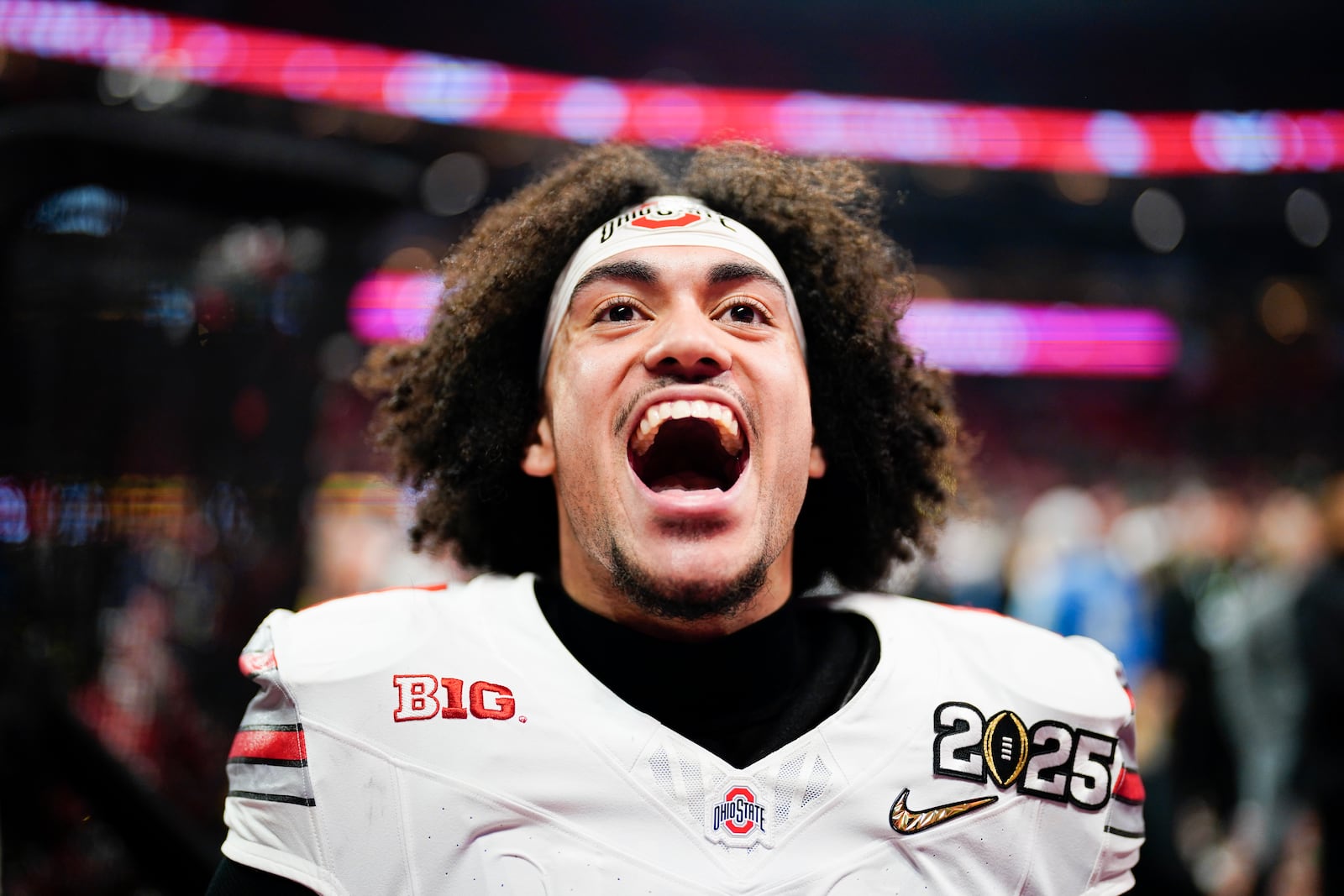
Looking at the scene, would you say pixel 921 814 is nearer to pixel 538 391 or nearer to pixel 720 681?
pixel 720 681

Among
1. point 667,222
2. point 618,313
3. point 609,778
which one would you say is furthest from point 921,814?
point 667,222

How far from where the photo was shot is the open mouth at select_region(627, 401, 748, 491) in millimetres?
1571

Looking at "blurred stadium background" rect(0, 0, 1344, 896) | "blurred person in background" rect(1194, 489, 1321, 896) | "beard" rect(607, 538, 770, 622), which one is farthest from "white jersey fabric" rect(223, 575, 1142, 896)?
"blurred person in background" rect(1194, 489, 1321, 896)

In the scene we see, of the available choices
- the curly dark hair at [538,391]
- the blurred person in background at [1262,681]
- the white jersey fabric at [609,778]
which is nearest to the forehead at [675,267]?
the curly dark hair at [538,391]

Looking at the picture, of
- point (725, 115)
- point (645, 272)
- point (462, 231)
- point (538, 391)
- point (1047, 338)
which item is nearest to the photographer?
point (645, 272)

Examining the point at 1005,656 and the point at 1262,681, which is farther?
the point at 1262,681

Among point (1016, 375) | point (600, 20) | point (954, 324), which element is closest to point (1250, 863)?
point (600, 20)

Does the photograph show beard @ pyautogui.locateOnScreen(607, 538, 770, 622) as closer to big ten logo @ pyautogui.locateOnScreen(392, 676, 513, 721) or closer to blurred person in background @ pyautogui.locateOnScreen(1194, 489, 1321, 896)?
big ten logo @ pyautogui.locateOnScreen(392, 676, 513, 721)

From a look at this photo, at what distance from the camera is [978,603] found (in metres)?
7.50

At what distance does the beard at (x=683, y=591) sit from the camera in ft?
4.97

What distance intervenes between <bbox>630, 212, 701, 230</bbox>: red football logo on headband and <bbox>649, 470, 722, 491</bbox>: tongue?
0.41 metres

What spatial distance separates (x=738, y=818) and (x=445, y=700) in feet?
1.42

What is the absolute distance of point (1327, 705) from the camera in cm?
375

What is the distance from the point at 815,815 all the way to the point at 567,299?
0.89 meters
